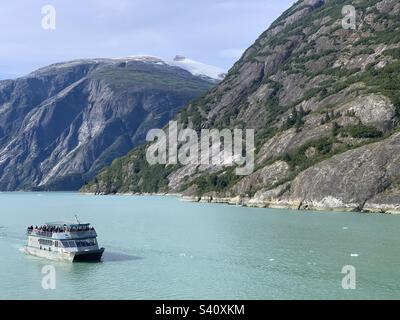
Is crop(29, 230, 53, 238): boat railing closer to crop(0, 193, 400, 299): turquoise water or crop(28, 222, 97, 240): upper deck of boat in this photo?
crop(28, 222, 97, 240): upper deck of boat

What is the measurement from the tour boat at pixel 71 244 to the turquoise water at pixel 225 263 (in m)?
2.14

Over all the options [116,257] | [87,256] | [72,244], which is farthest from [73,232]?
[116,257]

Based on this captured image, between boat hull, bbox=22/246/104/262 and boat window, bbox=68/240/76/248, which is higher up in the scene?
boat window, bbox=68/240/76/248

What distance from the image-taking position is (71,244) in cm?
8200

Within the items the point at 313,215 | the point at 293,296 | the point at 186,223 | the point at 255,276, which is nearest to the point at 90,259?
the point at 255,276

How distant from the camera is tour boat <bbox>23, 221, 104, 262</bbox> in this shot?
265 feet

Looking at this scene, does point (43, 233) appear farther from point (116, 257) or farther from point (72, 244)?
point (116, 257)

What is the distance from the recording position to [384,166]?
155000 millimetres

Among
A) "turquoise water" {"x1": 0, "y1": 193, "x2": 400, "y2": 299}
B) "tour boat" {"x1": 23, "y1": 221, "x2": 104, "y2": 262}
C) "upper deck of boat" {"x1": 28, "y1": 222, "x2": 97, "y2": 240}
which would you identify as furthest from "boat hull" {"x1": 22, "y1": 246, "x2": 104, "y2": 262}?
"upper deck of boat" {"x1": 28, "y1": 222, "x2": 97, "y2": 240}

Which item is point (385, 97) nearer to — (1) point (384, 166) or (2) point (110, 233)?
(1) point (384, 166)

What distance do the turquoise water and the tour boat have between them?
214cm

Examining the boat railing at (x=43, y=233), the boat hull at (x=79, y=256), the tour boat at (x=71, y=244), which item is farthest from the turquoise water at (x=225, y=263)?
the boat railing at (x=43, y=233)

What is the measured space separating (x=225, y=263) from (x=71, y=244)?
2305cm

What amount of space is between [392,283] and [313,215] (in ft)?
275
